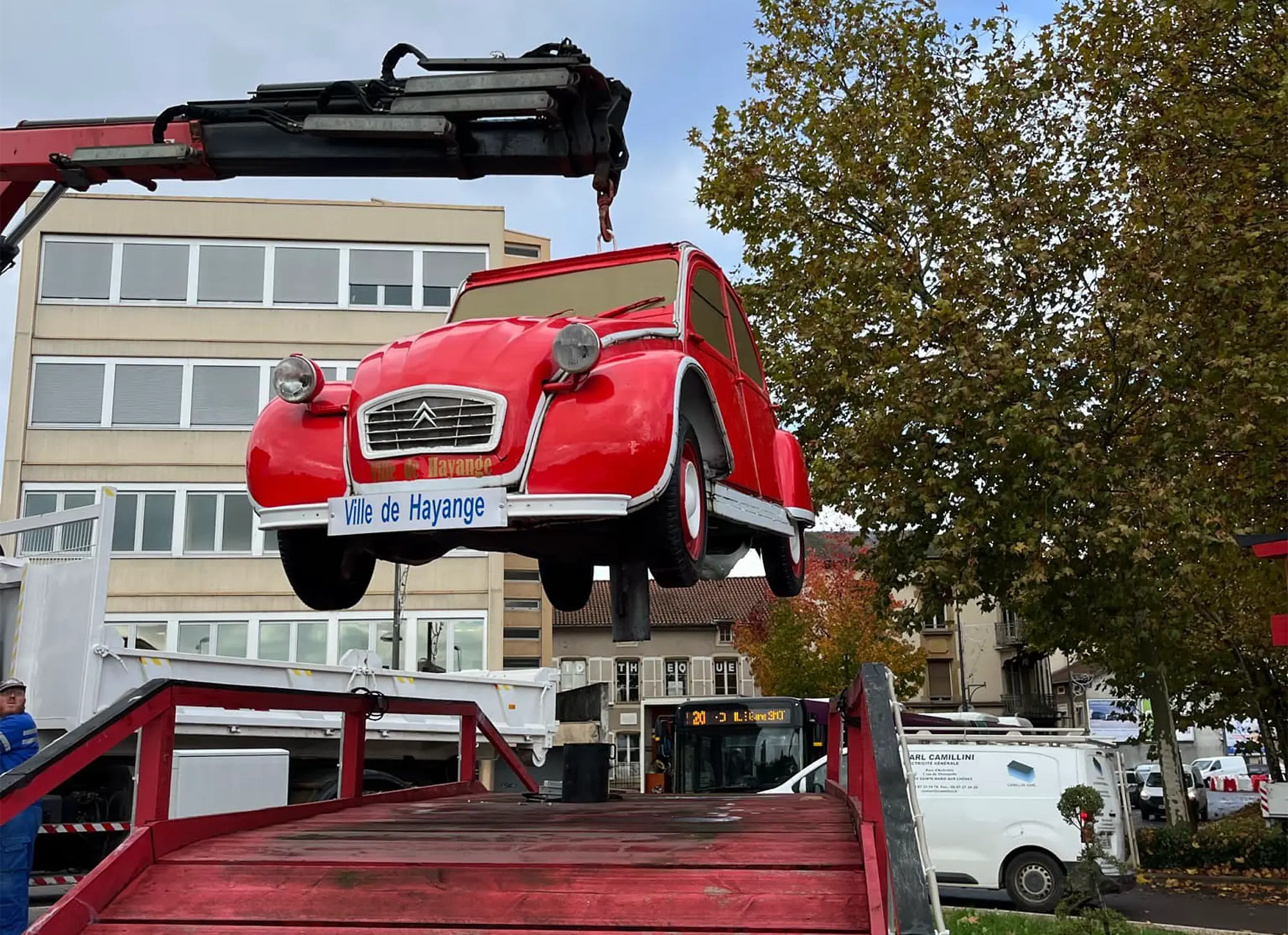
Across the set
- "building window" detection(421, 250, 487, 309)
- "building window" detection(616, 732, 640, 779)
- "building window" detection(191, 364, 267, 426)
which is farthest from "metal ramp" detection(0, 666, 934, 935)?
"building window" detection(616, 732, 640, 779)

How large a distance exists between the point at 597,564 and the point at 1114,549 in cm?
934

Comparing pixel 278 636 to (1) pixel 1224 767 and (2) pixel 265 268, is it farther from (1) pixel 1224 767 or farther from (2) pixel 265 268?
(1) pixel 1224 767

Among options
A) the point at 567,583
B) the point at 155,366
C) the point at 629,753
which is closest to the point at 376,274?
the point at 155,366

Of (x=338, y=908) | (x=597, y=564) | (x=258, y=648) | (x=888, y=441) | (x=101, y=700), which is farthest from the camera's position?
(x=258, y=648)

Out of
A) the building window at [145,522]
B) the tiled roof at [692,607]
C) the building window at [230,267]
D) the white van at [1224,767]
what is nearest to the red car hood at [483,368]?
the building window at [145,522]

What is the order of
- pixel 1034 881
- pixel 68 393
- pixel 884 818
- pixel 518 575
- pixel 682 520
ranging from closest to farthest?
pixel 884 818 → pixel 682 520 → pixel 1034 881 → pixel 68 393 → pixel 518 575

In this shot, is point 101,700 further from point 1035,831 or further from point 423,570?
point 423,570

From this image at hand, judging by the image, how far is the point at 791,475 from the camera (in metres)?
7.99

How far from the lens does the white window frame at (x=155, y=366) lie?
29.2m

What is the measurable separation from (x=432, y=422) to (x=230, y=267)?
26351 millimetres

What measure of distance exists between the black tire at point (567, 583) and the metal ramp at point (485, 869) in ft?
7.64

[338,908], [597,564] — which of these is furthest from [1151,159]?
[338,908]

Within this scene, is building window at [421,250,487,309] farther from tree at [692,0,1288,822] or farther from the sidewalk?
the sidewalk

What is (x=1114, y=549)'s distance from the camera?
14.3 m
